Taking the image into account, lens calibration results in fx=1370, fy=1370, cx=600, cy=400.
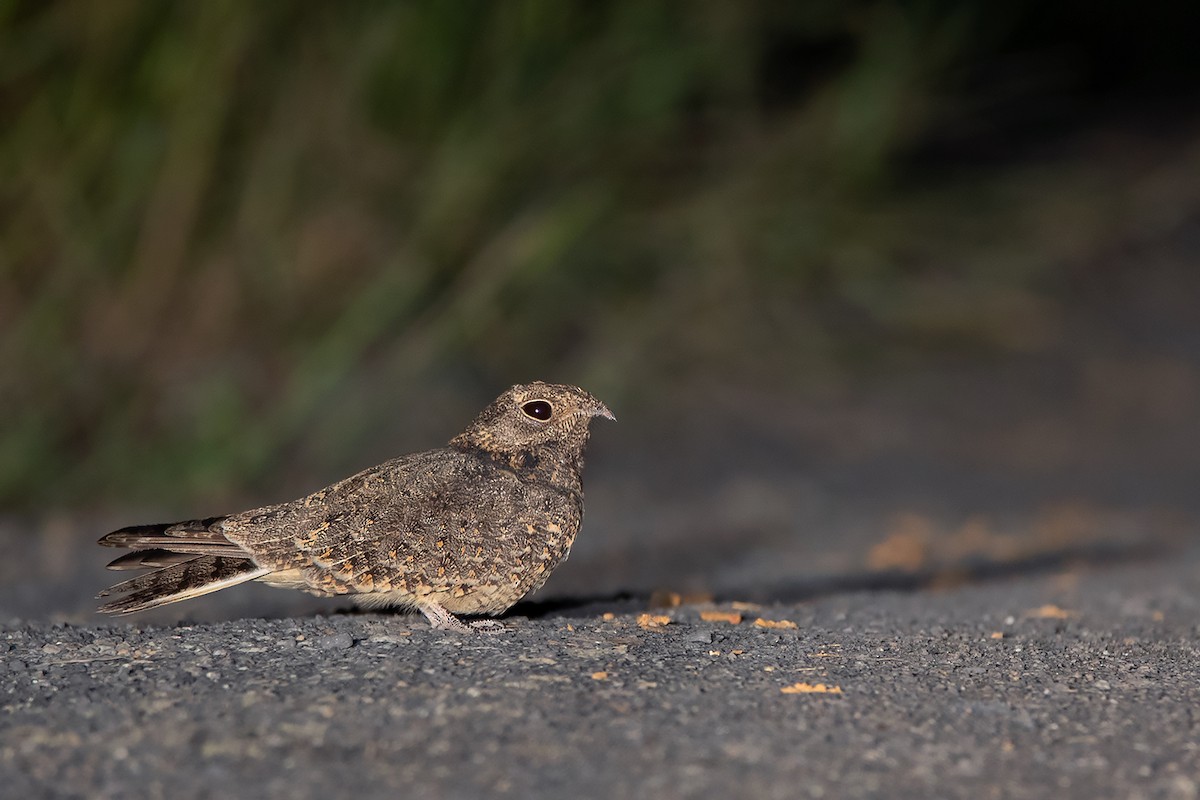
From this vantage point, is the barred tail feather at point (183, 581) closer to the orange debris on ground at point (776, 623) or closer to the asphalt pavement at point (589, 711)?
the asphalt pavement at point (589, 711)

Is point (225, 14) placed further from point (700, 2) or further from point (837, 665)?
point (837, 665)

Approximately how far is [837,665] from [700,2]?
4.99 m

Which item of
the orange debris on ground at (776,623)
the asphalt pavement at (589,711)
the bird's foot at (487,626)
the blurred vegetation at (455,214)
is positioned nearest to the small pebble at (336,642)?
the asphalt pavement at (589,711)

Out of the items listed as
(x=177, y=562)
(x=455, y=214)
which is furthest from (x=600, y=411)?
(x=455, y=214)

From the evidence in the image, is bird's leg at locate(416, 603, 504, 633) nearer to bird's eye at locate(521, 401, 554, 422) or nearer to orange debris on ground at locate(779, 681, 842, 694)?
bird's eye at locate(521, 401, 554, 422)

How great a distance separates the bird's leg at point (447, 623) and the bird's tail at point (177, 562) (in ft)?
1.14

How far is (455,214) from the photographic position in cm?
613

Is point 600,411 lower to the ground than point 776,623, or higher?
higher

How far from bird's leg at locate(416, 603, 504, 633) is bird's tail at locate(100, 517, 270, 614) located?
0.35 metres

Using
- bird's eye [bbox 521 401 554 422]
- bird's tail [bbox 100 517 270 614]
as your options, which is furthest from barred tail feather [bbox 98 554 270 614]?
bird's eye [bbox 521 401 554 422]

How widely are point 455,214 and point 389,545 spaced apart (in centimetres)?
352

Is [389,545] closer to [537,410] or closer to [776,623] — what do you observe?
[537,410]

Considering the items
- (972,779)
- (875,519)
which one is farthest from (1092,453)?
(972,779)

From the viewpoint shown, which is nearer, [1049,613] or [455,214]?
[1049,613]
